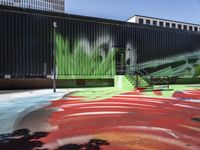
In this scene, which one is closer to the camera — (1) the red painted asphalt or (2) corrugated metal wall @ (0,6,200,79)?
(1) the red painted asphalt

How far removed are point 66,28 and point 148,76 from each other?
28.1 ft

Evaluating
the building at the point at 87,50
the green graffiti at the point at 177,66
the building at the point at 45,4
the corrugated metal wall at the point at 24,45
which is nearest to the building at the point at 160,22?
the green graffiti at the point at 177,66

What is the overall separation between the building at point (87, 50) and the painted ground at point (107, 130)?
31.0 feet

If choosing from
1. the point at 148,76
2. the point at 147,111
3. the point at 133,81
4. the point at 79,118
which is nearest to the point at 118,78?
the point at 133,81

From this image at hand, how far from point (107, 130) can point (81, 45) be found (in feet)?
46.9

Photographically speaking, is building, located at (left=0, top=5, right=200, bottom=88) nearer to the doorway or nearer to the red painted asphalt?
the doorway

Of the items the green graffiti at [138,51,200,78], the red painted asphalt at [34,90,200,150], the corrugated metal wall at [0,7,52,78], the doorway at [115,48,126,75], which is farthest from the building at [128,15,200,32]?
the red painted asphalt at [34,90,200,150]

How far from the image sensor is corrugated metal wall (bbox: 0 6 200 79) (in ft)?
58.9

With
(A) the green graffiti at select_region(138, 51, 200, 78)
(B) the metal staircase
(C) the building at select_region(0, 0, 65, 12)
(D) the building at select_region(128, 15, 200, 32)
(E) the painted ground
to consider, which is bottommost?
(E) the painted ground

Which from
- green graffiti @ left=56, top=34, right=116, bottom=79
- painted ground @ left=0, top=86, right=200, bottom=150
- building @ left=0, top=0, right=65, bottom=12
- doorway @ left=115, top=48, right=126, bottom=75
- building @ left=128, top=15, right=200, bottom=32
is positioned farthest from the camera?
building @ left=0, top=0, right=65, bottom=12

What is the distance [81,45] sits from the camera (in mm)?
20141

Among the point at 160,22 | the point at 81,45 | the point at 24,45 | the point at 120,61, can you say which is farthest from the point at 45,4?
the point at 24,45

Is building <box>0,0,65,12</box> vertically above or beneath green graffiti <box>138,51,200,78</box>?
above

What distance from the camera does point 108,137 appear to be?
586cm
